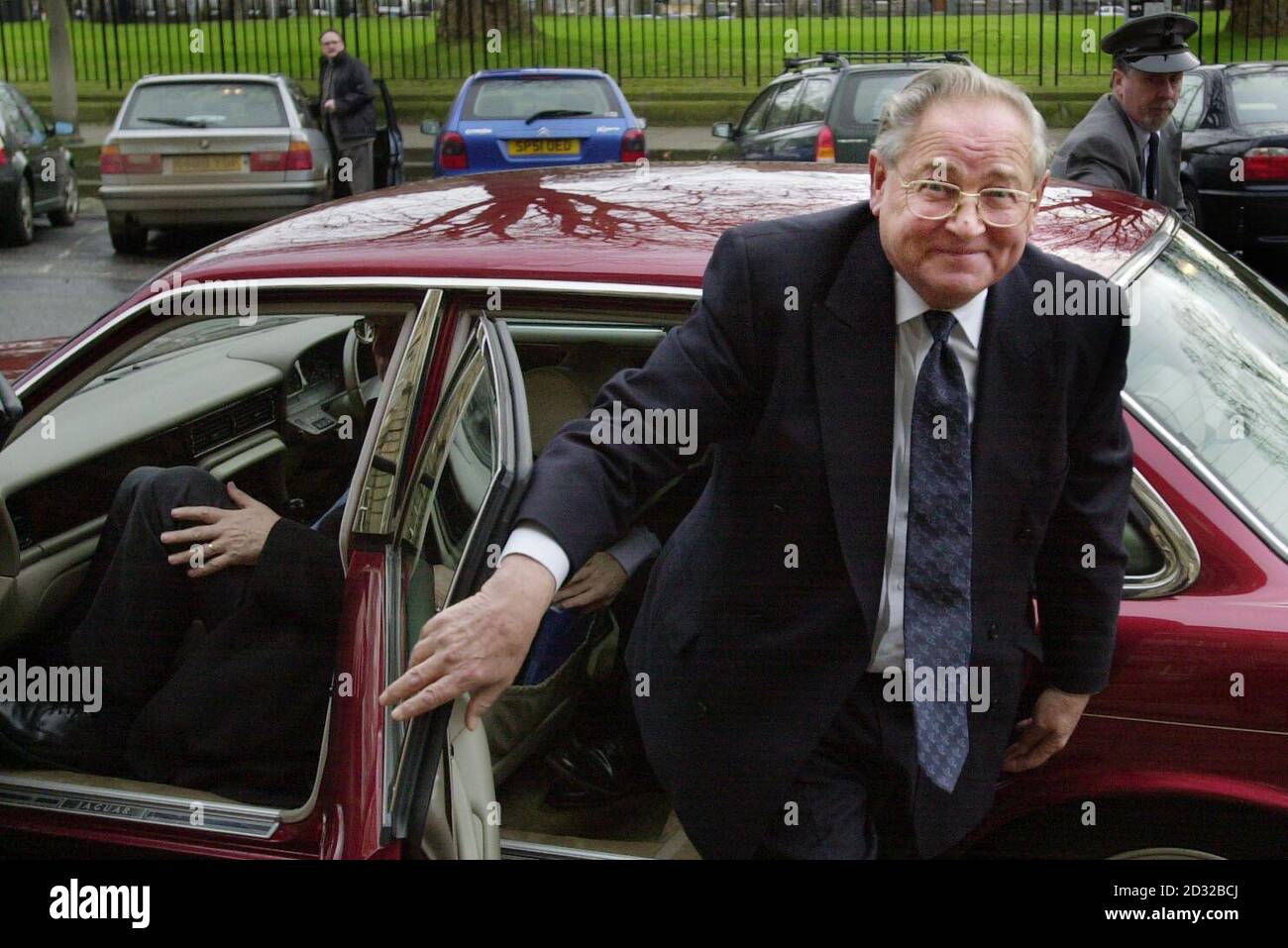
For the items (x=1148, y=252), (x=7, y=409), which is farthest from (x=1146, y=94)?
(x=7, y=409)

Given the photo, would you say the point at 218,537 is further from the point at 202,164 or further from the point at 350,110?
the point at 350,110

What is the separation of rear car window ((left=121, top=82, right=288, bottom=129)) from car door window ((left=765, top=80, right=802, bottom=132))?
4.29 meters

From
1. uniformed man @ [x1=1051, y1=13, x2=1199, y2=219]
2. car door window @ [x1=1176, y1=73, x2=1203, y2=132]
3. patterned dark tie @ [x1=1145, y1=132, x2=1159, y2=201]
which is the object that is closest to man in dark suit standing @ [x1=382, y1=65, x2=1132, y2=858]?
uniformed man @ [x1=1051, y1=13, x2=1199, y2=219]

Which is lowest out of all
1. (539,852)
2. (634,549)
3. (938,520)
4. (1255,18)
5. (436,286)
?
(539,852)

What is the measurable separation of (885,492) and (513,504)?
21.8 inches

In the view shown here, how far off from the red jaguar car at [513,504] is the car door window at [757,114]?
416 inches

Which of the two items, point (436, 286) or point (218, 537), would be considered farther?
point (218, 537)

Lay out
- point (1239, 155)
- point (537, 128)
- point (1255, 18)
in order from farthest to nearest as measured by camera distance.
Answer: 1. point (1255, 18)
2. point (537, 128)
3. point (1239, 155)

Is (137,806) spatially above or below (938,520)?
below

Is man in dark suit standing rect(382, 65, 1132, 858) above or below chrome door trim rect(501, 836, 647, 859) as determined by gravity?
above

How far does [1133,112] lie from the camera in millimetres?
5516

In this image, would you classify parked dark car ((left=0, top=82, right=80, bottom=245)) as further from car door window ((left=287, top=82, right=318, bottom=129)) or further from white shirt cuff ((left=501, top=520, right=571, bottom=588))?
white shirt cuff ((left=501, top=520, right=571, bottom=588))

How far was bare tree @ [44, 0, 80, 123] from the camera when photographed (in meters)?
19.3
